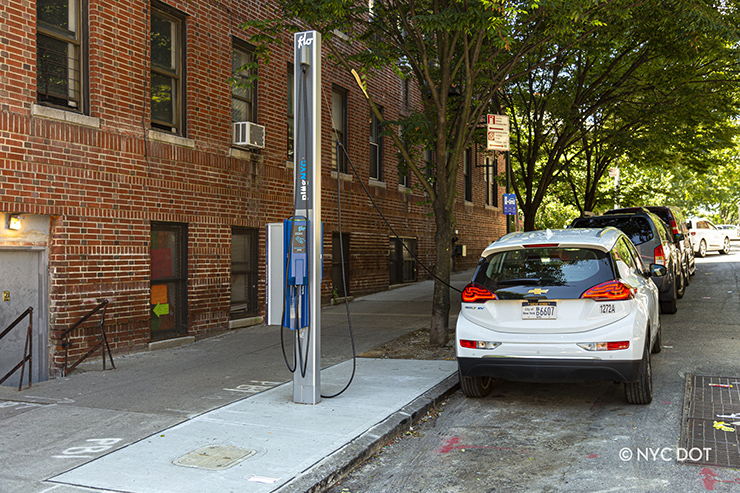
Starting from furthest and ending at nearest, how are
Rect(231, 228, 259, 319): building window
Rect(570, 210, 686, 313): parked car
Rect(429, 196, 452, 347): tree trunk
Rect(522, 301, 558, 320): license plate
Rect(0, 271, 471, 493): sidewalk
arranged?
Rect(231, 228, 259, 319): building window < Rect(570, 210, 686, 313): parked car < Rect(429, 196, 452, 347): tree trunk < Rect(522, 301, 558, 320): license plate < Rect(0, 271, 471, 493): sidewalk

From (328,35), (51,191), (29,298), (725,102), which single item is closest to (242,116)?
(328,35)

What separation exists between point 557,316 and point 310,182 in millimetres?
2756

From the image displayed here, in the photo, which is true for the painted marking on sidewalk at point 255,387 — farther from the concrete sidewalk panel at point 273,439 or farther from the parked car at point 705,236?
the parked car at point 705,236

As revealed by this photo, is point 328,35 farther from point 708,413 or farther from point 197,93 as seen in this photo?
point 708,413

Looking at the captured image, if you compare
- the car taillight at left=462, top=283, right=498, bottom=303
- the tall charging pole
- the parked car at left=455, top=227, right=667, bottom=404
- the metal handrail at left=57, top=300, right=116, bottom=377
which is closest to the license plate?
the parked car at left=455, top=227, right=667, bottom=404

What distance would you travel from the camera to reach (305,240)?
657 centimetres

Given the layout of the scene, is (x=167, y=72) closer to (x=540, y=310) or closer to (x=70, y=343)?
(x=70, y=343)

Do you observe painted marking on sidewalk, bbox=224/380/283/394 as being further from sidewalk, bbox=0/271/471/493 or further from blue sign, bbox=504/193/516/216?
blue sign, bbox=504/193/516/216

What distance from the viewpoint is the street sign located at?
11.3m

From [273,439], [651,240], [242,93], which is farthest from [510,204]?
[273,439]

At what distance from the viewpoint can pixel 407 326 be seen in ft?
39.6

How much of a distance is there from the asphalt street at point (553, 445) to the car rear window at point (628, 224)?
14.5ft

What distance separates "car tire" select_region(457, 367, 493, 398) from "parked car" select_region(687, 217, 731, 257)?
25.1 meters

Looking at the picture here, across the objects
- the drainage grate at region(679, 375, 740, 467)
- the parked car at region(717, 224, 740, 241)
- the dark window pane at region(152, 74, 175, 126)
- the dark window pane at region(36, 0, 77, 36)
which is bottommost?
the drainage grate at region(679, 375, 740, 467)
